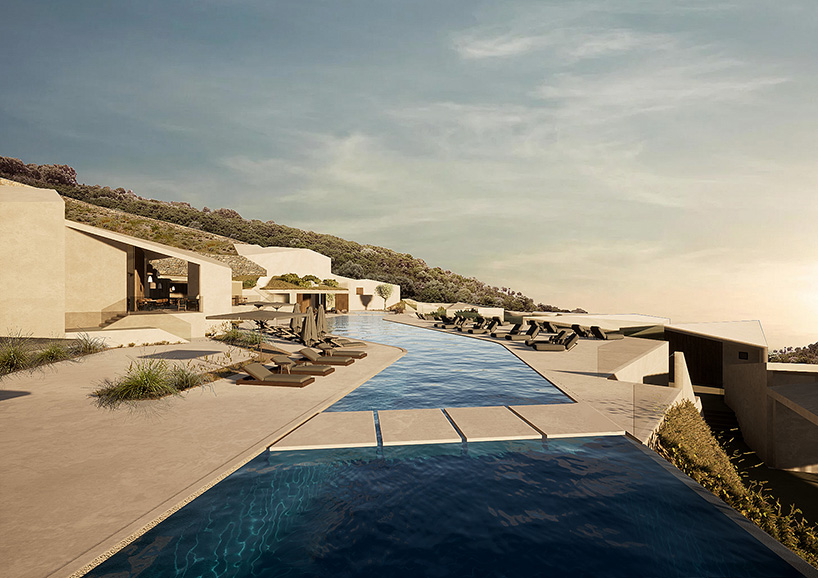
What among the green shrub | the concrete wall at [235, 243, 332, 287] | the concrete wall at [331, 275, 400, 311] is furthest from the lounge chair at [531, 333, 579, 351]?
the concrete wall at [235, 243, 332, 287]

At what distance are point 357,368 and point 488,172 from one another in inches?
952

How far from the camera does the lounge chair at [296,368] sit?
375 inches

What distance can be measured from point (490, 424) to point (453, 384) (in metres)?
3.41

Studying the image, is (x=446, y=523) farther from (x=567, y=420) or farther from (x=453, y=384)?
(x=453, y=384)

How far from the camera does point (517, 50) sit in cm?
1877

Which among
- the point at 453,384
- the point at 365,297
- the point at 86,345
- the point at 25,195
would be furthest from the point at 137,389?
the point at 365,297

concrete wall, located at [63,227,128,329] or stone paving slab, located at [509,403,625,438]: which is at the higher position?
concrete wall, located at [63,227,128,329]

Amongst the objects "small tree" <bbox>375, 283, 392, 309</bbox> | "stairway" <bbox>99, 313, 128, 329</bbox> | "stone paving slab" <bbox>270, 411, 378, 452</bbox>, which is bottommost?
"stone paving slab" <bbox>270, 411, 378, 452</bbox>

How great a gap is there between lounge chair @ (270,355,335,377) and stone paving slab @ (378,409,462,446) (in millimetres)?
3540

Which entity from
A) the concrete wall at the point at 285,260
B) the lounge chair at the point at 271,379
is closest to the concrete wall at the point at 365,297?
the concrete wall at the point at 285,260

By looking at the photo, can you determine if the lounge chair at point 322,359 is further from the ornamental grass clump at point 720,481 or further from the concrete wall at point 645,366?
the ornamental grass clump at point 720,481

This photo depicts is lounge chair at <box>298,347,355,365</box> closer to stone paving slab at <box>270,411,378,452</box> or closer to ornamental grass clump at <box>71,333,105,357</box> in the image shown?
stone paving slab at <box>270,411,378,452</box>

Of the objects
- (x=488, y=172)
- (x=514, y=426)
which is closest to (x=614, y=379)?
(x=514, y=426)

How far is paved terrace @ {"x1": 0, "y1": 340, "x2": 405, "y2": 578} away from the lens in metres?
3.36
